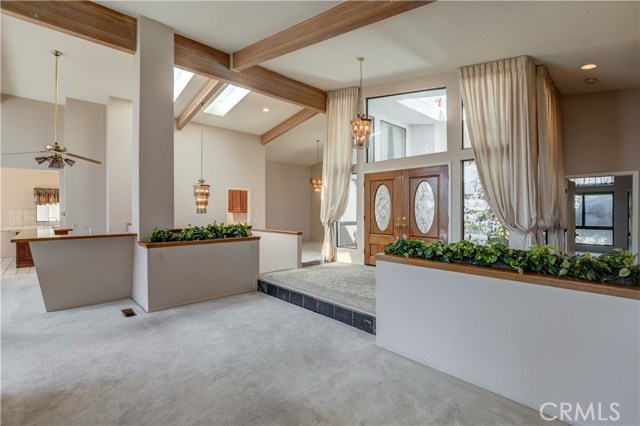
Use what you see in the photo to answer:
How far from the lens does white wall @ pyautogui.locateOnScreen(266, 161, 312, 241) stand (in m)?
11.5

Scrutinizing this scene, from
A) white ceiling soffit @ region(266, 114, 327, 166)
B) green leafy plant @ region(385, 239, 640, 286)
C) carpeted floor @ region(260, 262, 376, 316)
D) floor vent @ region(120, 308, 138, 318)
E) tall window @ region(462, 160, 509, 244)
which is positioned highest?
white ceiling soffit @ region(266, 114, 327, 166)

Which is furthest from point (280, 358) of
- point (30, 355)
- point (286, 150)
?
point (286, 150)

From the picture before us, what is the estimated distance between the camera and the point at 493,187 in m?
4.88

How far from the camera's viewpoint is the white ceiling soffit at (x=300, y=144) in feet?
29.8

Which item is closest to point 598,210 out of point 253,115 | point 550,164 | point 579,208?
point 579,208

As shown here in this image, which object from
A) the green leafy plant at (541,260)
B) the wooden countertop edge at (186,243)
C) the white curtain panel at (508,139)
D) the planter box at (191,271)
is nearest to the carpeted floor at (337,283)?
the planter box at (191,271)

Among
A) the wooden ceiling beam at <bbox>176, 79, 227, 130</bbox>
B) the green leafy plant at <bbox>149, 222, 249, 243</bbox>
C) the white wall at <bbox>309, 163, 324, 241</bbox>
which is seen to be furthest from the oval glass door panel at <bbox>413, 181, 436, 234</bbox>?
the white wall at <bbox>309, 163, 324, 241</bbox>

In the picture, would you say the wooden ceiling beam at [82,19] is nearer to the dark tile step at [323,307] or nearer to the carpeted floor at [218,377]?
the carpeted floor at [218,377]

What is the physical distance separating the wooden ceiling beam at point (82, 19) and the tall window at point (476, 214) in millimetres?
5566

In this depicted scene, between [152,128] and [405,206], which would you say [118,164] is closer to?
[152,128]

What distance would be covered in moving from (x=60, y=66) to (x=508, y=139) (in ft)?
25.6

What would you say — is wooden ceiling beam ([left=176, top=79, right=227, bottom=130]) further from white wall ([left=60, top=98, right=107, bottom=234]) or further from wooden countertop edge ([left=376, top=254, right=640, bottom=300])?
wooden countertop edge ([left=376, top=254, right=640, bottom=300])

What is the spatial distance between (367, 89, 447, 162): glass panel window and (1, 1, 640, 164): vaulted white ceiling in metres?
0.48

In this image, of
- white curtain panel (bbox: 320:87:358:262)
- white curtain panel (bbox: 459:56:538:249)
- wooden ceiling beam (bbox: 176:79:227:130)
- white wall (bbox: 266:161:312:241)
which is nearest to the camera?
white curtain panel (bbox: 459:56:538:249)
